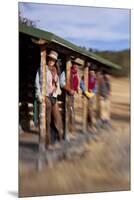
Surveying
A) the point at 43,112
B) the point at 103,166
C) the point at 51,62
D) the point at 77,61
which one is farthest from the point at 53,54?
the point at 103,166

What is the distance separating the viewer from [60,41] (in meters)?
3.18

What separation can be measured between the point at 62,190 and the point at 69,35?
0.98m

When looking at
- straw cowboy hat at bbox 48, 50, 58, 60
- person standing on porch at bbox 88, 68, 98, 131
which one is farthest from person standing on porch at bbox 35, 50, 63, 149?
person standing on porch at bbox 88, 68, 98, 131

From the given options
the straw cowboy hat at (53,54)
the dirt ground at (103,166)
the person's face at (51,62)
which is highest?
the straw cowboy hat at (53,54)

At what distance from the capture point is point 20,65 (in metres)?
3.09

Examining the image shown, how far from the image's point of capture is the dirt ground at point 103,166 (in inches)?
125

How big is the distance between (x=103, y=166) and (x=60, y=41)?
0.85 meters

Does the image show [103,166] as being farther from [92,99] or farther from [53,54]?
[53,54]

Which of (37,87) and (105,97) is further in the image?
(105,97)

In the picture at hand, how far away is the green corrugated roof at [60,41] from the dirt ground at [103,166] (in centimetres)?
14

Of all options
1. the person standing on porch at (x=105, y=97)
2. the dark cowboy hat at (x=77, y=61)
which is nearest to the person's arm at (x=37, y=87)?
the dark cowboy hat at (x=77, y=61)

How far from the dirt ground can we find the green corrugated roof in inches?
5.6

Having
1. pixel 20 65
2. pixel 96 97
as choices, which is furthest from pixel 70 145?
pixel 20 65

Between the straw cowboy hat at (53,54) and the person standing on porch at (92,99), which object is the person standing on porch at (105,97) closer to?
the person standing on porch at (92,99)
